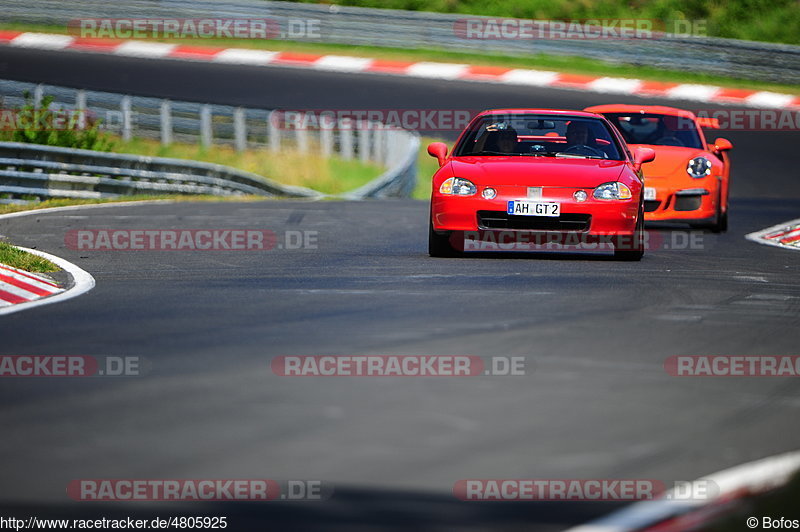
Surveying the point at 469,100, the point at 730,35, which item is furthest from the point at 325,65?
the point at 730,35

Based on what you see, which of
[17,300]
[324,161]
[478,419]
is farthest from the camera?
[324,161]

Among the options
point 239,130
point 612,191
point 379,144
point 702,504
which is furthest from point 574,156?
point 239,130

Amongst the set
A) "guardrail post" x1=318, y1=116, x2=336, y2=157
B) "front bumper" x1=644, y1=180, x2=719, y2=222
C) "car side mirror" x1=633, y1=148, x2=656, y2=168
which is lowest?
"guardrail post" x1=318, y1=116, x2=336, y2=157

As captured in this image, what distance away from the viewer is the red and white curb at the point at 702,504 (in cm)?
418

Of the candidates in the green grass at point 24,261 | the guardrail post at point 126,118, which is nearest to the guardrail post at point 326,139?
the guardrail post at point 126,118

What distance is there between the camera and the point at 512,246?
14.0 m

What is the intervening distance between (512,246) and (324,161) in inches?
520

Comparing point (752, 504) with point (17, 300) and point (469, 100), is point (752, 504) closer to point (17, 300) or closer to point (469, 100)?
point (17, 300)

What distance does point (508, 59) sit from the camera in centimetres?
3312

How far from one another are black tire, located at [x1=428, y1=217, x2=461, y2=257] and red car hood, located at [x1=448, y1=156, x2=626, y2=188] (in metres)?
0.50

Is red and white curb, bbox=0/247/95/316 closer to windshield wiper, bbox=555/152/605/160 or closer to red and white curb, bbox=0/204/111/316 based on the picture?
red and white curb, bbox=0/204/111/316

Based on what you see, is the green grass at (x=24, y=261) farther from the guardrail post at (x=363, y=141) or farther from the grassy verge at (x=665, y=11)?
the grassy verge at (x=665, y=11)

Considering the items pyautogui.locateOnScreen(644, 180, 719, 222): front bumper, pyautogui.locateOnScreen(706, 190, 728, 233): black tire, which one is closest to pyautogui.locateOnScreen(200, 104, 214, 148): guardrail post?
pyautogui.locateOnScreen(706, 190, 728, 233): black tire

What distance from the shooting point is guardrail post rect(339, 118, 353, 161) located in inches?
1042
